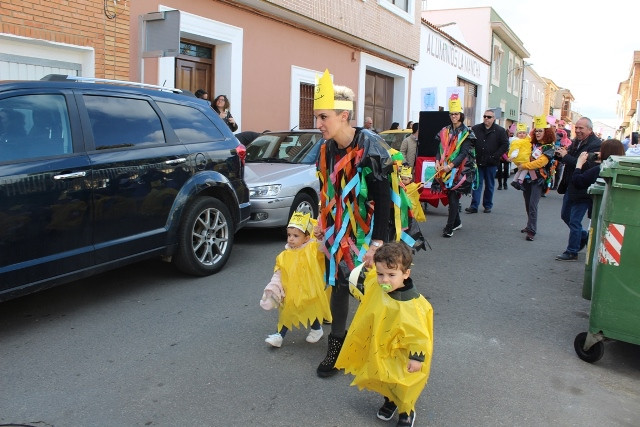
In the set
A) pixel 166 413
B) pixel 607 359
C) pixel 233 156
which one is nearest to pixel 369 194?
pixel 166 413

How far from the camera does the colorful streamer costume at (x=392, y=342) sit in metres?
2.93

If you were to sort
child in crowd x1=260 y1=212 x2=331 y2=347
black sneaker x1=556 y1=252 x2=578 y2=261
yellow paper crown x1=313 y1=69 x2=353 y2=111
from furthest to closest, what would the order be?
black sneaker x1=556 y1=252 x2=578 y2=261, child in crowd x1=260 y1=212 x2=331 y2=347, yellow paper crown x1=313 y1=69 x2=353 y2=111

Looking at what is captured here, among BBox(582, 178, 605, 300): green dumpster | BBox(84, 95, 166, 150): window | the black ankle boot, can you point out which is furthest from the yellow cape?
BBox(582, 178, 605, 300): green dumpster

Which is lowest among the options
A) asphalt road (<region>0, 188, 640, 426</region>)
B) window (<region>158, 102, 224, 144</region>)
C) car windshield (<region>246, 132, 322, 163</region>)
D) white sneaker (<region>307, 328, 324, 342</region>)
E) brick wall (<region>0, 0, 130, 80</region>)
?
asphalt road (<region>0, 188, 640, 426</region>)

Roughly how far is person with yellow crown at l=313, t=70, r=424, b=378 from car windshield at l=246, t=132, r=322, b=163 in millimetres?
4622

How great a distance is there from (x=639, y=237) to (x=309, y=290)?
2.19 meters

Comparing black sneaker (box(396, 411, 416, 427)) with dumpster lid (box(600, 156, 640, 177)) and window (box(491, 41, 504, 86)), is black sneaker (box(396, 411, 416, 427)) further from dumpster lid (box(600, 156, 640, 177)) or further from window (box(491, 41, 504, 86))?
window (box(491, 41, 504, 86))

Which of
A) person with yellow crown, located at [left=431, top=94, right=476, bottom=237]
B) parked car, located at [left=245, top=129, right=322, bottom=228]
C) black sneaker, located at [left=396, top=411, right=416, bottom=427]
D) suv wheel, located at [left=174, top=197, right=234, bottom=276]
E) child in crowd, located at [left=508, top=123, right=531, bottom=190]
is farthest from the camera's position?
person with yellow crown, located at [left=431, top=94, right=476, bottom=237]

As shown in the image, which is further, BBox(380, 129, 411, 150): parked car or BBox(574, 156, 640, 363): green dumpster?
BBox(380, 129, 411, 150): parked car

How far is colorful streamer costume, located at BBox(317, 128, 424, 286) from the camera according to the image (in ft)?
11.6

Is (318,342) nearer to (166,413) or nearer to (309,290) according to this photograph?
(309,290)

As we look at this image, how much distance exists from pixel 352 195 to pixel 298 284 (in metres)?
0.81

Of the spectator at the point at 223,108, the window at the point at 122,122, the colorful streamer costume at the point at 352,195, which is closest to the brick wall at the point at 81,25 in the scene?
the spectator at the point at 223,108

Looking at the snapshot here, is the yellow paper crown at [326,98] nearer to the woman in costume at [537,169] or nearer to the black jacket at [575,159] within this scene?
the black jacket at [575,159]
